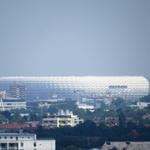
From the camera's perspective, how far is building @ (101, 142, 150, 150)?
40031 mm

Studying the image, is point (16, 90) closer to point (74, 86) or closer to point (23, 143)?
point (74, 86)

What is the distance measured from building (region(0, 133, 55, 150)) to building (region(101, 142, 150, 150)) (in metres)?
1.68

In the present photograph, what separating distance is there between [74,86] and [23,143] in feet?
239

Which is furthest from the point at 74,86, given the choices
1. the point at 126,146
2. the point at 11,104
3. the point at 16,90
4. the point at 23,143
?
the point at 126,146

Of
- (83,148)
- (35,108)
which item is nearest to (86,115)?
(35,108)

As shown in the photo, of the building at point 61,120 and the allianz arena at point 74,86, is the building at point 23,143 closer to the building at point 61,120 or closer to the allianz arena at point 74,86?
the building at point 61,120

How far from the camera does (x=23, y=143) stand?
136 ft

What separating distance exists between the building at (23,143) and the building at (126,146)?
5.51ft

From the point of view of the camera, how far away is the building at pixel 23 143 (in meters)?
41.0

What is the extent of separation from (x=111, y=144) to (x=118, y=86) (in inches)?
2795

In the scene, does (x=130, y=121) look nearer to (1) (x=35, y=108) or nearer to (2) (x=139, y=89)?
(1) (x=35, y=108)

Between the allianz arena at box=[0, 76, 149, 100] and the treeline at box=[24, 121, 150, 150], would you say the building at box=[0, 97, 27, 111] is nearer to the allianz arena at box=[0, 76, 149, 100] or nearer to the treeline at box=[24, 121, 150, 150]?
the allianz arena at box=[0, 76, 149, 100]

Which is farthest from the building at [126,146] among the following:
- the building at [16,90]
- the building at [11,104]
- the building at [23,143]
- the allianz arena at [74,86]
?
the building at [16,90]

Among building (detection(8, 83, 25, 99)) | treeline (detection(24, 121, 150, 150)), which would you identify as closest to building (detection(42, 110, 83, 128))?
treeline (detection(24, 121, 150, 150))
